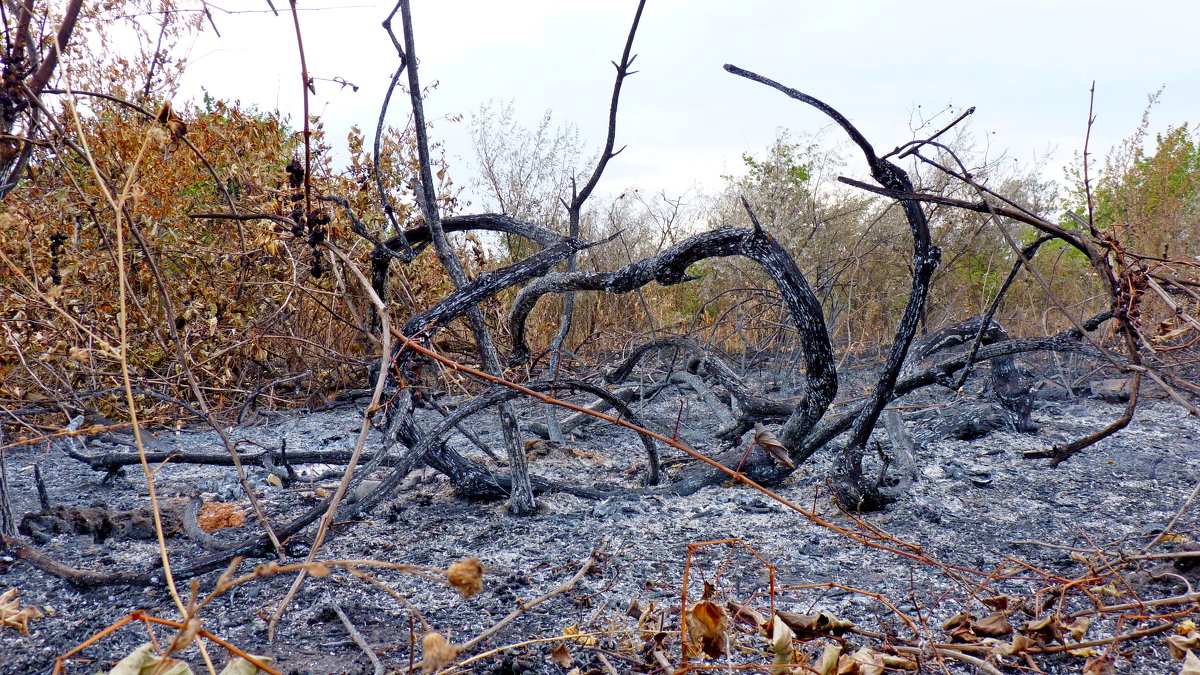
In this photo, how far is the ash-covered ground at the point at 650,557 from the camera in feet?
5.54

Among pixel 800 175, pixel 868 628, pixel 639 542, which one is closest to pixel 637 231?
pixel 800 175

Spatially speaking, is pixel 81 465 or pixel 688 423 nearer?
pixel 81 465

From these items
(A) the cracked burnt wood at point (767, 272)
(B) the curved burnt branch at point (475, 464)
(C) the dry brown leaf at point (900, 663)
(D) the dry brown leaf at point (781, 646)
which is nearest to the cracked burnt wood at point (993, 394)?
(A) the cracked burnt wood at point (767, 272)

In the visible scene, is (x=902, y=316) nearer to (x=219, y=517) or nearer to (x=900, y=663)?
(x=900, y=663)

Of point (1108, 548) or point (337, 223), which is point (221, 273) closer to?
point (337, 223)

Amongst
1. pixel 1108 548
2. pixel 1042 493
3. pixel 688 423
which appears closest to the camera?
pixel 1108 548

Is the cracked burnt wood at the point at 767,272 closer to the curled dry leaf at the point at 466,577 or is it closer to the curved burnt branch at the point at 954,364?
the curved burnt branch at the point at 954,364

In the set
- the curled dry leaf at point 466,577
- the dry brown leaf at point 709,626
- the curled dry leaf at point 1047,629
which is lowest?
the curled dry leaf at point 1047,629

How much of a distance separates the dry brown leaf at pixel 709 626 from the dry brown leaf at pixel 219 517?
7.32 feet

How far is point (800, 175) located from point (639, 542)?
9143mm

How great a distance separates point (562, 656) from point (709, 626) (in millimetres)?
Answer: 534

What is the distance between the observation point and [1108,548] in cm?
229

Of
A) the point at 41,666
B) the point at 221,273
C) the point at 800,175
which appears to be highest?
the point at 800,175

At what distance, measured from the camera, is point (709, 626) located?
3.60 feet
